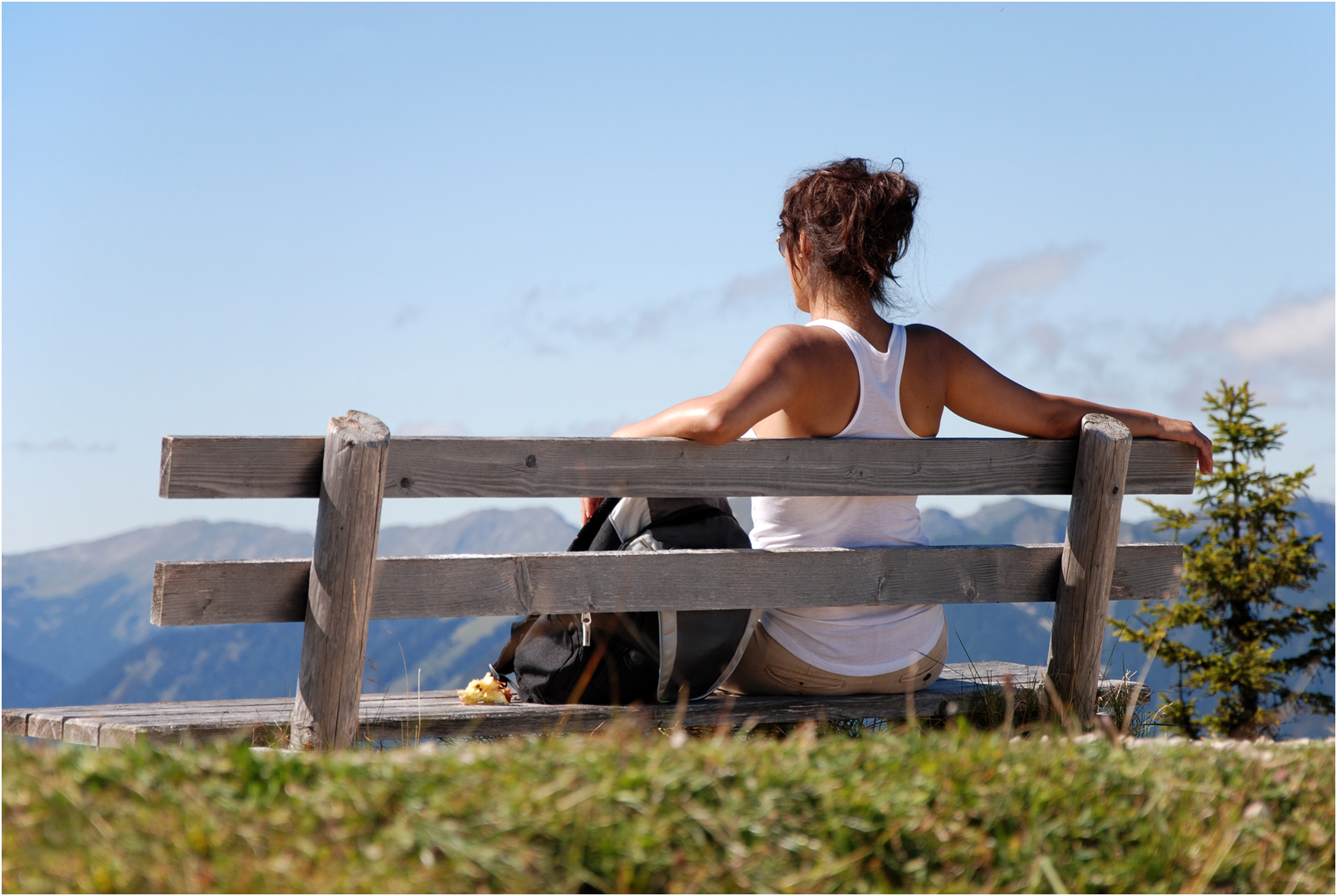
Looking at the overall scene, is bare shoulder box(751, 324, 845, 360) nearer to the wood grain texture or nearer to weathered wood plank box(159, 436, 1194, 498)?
weathered wood plank box(159, 436, 1194, 498)

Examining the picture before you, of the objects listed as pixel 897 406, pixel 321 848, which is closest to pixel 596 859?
pixel 321 848

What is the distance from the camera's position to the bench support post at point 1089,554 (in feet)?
13.7

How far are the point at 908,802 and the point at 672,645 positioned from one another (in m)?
1.62

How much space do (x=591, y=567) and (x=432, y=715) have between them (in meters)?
0.72

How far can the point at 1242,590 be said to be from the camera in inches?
1008

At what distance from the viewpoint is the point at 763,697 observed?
412cm

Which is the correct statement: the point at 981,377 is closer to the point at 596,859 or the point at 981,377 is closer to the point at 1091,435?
the point at 1091,435

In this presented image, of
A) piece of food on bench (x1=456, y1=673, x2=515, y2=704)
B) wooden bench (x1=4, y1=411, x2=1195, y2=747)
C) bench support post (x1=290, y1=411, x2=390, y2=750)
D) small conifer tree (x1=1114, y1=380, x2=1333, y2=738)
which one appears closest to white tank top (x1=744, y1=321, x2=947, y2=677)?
wooden bench (x1=4, y1=411, x2=1195, y2=747)

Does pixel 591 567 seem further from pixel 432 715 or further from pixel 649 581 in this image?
pixel 432 715

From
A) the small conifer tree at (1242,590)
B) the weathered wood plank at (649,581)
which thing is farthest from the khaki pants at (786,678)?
the small conifer tree at (1242,590)

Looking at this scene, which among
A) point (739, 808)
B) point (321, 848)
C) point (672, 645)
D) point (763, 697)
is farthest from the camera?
point (763, 697)

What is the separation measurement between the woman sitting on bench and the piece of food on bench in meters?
0.72

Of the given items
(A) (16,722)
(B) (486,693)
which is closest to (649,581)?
(B) (486,693)

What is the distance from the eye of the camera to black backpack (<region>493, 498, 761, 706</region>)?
12.6 feet
